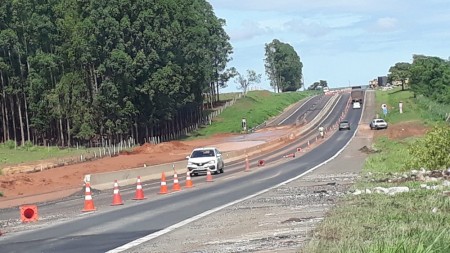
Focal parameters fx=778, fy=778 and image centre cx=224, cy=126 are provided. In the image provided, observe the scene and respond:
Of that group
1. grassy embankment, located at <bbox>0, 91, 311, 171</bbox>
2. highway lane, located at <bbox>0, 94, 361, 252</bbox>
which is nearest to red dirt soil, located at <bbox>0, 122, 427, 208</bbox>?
grassy embankment, located at <bbox>0, 91, 311, 171</bbox>

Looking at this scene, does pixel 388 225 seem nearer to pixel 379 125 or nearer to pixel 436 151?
pixel 436 151

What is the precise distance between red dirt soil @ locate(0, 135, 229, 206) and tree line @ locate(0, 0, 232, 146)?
6.68 metres

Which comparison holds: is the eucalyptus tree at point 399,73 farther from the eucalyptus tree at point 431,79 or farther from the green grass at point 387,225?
the green grass at point 387,225

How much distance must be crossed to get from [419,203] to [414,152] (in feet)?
57.1

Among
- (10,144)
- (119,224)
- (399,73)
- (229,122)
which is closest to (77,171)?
(10,144)

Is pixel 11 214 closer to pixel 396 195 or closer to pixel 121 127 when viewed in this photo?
pixel 396 195

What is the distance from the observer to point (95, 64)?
7994cm

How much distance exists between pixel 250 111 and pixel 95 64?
46.9 meters

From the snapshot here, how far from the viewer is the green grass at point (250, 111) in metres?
106

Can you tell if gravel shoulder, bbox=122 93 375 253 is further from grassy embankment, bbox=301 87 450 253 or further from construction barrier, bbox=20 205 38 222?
construction barrier, bbox=20 205 38 222

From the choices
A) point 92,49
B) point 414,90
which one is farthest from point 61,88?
point 414,90

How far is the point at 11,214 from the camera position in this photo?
26.3 m

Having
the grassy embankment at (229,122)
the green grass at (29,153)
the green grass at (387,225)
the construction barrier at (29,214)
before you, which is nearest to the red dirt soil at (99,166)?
the green grass at (29,153)

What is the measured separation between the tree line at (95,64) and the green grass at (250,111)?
17190 millimetres
